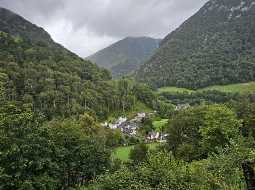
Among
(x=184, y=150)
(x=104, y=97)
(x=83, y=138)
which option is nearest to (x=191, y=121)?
(x=184, y=150)

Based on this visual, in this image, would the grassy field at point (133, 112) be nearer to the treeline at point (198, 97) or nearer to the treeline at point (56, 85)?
the treeline at point (56, 85)

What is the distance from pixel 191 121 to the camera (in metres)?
65.6

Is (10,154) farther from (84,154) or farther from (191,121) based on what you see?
(191,121)

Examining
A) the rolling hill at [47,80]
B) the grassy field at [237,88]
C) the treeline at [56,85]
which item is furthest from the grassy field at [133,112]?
the grassy field at [237,88]

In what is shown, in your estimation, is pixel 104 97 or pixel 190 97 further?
pixel 190 97

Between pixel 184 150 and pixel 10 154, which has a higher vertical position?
pixel 10 154

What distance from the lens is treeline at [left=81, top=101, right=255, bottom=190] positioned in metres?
25.4

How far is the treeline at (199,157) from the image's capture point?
25375mm

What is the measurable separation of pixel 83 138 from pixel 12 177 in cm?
1642

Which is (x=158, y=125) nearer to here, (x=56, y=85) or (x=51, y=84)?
(x=51, y=84)

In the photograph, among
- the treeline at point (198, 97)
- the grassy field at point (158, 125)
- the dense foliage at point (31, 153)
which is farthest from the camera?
the treeline at point (198, 97)

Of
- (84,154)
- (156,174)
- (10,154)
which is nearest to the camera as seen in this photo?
(156,174)

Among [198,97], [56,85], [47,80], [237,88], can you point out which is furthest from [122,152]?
[237,88]

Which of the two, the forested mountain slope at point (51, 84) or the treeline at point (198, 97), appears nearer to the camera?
the forested mountain slope at point (51, 84)
